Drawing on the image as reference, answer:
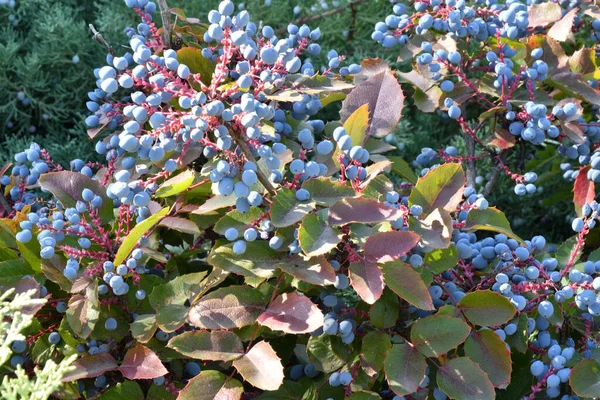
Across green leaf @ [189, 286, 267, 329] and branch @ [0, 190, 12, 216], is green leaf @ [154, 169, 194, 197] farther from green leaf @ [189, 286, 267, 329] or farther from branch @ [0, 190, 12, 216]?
branch @ [0, 190, 12, 216]

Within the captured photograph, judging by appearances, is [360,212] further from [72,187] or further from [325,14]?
[325,14]

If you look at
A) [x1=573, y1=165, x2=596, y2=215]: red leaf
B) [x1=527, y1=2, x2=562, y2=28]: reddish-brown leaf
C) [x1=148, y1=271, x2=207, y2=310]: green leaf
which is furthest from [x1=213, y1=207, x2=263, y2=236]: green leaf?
Answer: [x1=527, y1=2, x2=562, y2=28]: reddish-brown leaf

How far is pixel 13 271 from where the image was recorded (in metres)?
1.20

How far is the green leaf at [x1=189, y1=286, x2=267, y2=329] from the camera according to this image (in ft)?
3.43

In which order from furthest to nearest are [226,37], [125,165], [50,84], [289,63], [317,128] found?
[50,84]
[317,128]
[125,165]
[289,63]
[226,37]

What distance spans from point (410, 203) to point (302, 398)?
36cm

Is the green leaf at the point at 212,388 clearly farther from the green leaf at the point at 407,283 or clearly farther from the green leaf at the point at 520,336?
the green leaf at the point at 520,336

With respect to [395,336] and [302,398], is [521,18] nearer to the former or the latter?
[395,336]

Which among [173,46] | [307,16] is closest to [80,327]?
[173,46]

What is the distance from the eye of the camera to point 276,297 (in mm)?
1092

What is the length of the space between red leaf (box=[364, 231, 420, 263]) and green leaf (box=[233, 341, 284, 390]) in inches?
7.8

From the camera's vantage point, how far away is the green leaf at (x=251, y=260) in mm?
1044

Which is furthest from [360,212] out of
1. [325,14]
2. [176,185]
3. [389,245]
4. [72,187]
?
[325,14]

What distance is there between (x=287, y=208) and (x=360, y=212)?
10cm
